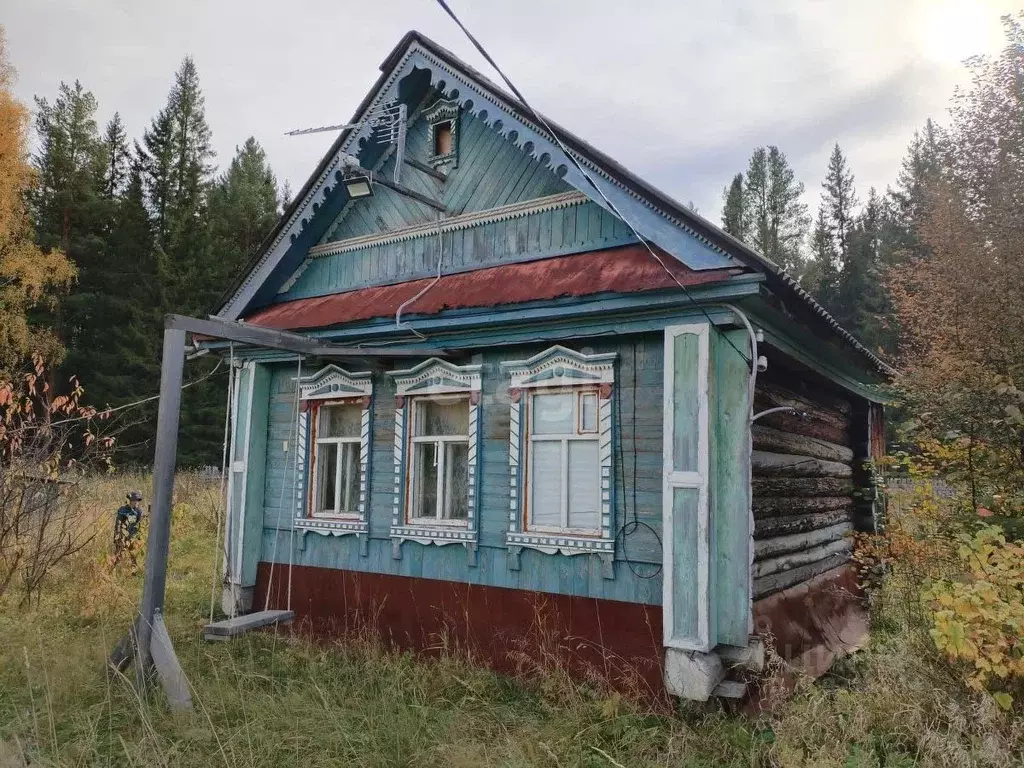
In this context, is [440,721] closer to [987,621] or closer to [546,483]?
[546,483]

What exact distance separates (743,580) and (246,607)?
5.70 meters

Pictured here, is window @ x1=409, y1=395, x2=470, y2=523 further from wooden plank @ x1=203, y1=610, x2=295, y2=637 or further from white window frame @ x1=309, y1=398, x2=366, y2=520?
wooden plank @ x1=203, y1=610, x2=295, y2=637

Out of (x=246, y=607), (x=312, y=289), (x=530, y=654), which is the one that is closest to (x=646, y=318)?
(x=530, y=654)

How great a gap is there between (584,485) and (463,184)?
11.4ft

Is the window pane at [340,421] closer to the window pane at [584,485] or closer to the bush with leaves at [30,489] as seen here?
the bush with leaves at [30,489]

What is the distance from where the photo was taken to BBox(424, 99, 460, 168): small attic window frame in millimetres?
7660

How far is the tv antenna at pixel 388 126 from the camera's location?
731cm

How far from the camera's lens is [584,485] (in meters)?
6.19

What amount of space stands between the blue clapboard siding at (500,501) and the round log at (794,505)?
1.07m

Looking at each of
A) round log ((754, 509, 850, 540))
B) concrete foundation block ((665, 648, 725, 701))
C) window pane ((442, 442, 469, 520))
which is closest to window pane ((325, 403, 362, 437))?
window pane ((442, 442, 469, 520))

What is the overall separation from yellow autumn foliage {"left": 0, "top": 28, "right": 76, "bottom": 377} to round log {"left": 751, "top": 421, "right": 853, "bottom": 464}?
797 inches

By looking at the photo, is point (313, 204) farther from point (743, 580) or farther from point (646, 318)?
point (743, 580)

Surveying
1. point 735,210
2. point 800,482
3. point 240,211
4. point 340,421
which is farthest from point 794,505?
point 735,210

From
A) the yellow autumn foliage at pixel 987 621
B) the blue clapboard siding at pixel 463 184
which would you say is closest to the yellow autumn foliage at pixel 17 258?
the blue clapboard siding at pixel 463 184
